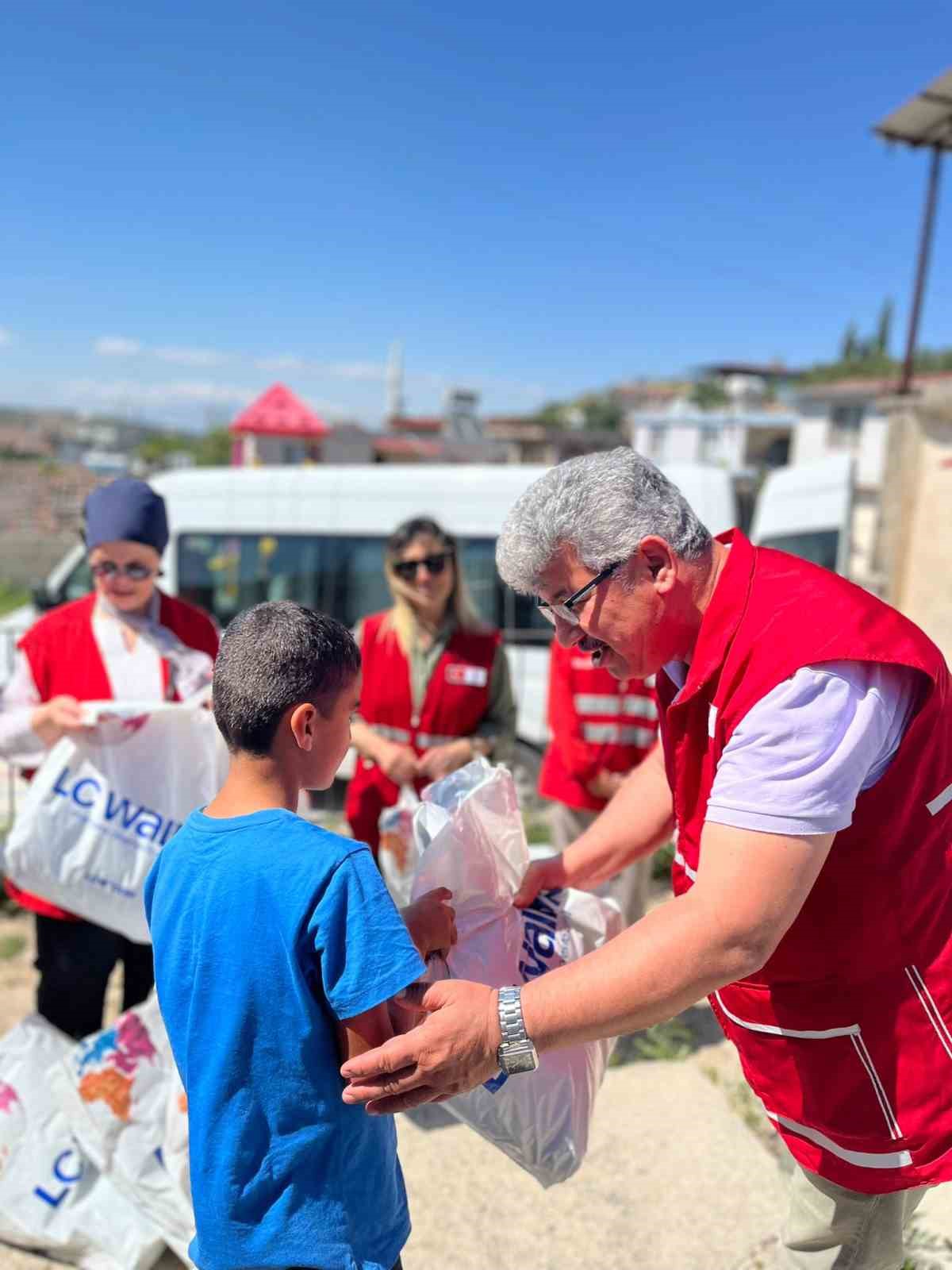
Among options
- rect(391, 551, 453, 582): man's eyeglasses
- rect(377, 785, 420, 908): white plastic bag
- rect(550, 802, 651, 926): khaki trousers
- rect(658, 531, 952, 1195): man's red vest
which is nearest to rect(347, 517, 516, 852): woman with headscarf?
rect(391, 551, 453, 582): man's eyeglasses

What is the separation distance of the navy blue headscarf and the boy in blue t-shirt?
1280 mm

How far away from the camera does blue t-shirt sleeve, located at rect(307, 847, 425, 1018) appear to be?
126cm

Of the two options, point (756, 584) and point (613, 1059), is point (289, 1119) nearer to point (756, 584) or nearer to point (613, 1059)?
point (756, 584)

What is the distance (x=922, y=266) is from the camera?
7.84 m

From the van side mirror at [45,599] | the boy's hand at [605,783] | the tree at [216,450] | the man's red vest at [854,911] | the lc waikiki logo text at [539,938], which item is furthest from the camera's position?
the tree at [216,450]

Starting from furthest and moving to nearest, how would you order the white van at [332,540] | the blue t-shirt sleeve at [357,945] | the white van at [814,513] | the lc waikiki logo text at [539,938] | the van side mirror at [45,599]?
1. the white van at [814,513]
2. the van side mirror at [45,599]
3. the white van at [332,540]
4. the lc waikiki logo text at [539,938]
5. the blue t-shirt sleeve at [357,945]

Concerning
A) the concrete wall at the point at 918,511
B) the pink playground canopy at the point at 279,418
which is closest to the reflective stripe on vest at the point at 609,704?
the concrete wall at the point at 918,511

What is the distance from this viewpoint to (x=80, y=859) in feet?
8.00

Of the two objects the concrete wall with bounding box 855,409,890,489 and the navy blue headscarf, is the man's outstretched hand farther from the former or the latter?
the concrete wall with bounding box 855,409,890,489

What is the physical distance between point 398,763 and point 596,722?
0.81 m

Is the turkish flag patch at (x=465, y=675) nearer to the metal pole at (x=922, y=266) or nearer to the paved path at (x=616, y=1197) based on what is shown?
the paved path at (x=616, y=1197)

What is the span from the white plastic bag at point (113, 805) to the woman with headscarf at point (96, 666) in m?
0.13

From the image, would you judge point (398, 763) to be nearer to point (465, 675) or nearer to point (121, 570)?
point (465, 675)

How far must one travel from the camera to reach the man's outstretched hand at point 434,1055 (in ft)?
4.25
